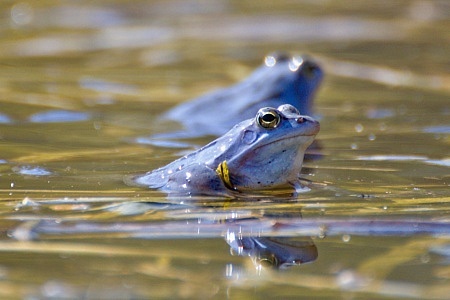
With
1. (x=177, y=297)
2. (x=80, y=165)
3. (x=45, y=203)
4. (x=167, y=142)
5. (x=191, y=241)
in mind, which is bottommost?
(x=177, y=297)

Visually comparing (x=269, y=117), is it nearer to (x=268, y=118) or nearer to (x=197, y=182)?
(x=268, y=118)

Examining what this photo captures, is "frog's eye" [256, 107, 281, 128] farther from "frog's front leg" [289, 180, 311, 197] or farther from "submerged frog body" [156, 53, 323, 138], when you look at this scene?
"submerged frog body" [156, 53, 323, 138]

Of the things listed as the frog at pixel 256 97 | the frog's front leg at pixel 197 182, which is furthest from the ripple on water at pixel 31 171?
the frog at pixel 256 97

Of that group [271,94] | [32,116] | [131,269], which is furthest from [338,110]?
[131,269]

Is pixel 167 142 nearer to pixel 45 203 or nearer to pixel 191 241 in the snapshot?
pixel 45 203

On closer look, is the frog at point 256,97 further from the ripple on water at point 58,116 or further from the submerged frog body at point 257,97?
the ripple on water at point 58,116

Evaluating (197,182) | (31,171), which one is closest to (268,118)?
(197,182)
